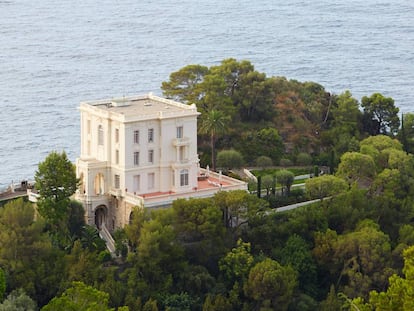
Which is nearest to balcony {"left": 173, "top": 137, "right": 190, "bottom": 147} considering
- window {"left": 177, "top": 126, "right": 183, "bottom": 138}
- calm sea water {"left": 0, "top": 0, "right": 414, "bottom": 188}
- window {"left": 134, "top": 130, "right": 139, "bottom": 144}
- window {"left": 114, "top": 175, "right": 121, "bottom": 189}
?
window {"left": 177, "top": 126, "right": 183, "bottom": 138}

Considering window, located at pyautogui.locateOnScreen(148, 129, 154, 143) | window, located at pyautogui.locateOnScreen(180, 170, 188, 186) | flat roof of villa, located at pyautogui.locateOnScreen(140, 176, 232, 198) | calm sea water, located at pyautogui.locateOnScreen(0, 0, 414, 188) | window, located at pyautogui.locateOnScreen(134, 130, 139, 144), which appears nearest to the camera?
window, located at pyautogui.locateOnScreen(134, 130, 139, 144)

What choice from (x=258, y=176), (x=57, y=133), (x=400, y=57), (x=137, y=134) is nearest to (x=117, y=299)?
(x=137, y=134)

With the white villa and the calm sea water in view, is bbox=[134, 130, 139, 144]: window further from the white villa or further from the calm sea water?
the calm sea water

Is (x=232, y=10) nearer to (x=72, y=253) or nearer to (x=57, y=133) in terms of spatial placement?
(x=57, y=133)

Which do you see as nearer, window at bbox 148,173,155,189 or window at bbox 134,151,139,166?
window at bbox 134,151,139,166

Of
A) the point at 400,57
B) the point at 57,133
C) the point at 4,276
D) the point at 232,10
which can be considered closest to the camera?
the point at 4,276

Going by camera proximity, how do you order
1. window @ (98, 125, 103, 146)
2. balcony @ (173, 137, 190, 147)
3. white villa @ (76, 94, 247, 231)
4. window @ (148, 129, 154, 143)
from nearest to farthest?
white villa @ (76, 94, 247, 231) → window @ (148, 129, 154, 143) → balcony @ (173, 137, 190, 147) → window @ (98, 125, 103, 146)

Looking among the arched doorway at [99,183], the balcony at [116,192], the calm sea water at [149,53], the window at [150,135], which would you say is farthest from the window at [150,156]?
the calm sea water at [149,53]

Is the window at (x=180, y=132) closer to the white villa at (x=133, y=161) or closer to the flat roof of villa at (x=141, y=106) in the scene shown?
the white villa at (x=133, y=161)

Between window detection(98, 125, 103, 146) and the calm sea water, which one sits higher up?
window detection(98, 125, 103, 146)
